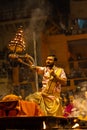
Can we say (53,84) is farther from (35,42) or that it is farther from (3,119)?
(35,42)

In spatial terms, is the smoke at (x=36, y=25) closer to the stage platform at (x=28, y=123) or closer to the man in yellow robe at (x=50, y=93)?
the man in yellow robe at (x=50, y=93)

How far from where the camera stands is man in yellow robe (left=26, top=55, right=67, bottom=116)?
7.36 m

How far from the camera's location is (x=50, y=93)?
24.8ft

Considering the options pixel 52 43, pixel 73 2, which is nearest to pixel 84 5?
pixel 73 2

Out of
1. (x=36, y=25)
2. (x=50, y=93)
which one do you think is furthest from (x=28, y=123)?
(x=36, y=25)

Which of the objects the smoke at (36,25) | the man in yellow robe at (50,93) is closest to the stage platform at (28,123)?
the man in yellow robe at (50,93)

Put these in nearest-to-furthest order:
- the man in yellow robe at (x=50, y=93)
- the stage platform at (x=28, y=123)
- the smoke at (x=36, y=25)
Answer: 1. the stage platform at (x=28, y=123)
2. the man in yellow robe at (x=50, y=93)
3. the smoke at (x=36, y=25)

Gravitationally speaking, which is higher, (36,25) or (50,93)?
(36,25)

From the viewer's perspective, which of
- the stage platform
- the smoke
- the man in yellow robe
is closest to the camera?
the stage platform

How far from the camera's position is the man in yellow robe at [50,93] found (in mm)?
7363

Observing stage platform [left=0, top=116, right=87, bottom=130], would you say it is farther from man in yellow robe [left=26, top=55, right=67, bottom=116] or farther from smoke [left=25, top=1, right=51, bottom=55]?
smoke [left=25, top=1, right=51, bottom=55]

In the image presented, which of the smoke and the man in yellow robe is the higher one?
the smoke

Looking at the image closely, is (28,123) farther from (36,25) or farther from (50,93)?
(36,25)

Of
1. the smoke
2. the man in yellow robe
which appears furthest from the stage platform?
the smoke
